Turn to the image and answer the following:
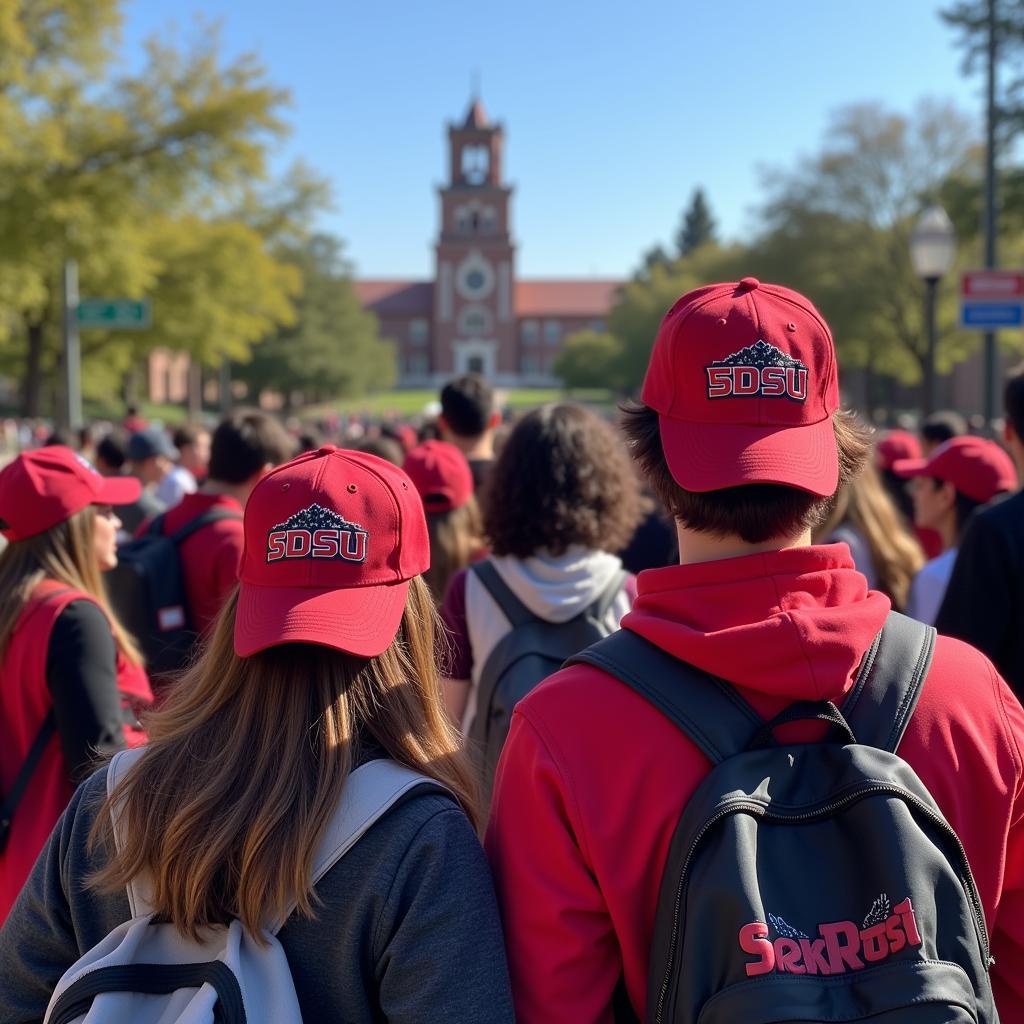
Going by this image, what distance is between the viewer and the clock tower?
93.9 m

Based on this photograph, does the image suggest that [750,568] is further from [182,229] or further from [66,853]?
[182,229]

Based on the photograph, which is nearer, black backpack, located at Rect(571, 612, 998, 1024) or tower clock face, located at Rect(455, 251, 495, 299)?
black backpack, located at Rect(571, 612, 998, 1024)

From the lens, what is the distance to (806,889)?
4.84 ft

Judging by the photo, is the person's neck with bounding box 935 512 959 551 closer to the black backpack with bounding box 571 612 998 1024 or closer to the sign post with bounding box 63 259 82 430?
the black backpack with bounding box 571 612 998 1024

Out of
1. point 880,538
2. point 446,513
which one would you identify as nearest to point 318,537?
point 446,513

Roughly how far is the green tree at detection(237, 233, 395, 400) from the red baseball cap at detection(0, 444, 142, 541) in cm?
5902

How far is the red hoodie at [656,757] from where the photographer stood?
1572 millimetres

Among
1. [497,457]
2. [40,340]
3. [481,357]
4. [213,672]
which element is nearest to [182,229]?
[40,340]

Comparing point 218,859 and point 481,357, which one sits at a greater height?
point 481,357

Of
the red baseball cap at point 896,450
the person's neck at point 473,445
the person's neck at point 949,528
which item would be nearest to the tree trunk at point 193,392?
the red baseball cap at point 896,450

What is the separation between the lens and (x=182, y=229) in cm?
2556

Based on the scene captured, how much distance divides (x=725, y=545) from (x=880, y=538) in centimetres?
331

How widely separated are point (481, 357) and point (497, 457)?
95.4m

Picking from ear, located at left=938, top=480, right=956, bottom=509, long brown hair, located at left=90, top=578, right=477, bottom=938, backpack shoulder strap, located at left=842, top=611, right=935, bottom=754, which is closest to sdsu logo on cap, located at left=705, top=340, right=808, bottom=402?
backpack shoulder strap, located at left=842, top=611, right=935, bottom=754
